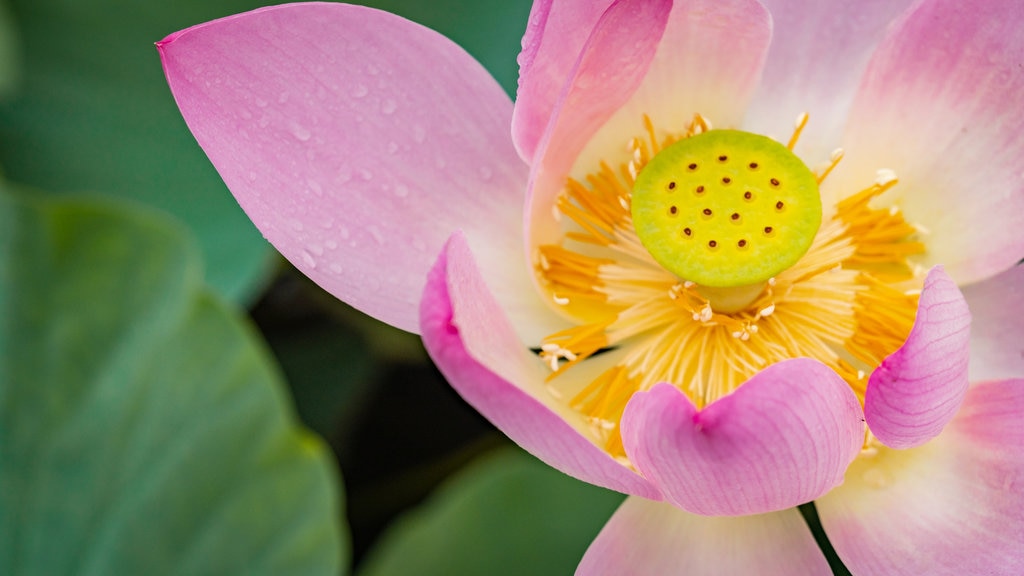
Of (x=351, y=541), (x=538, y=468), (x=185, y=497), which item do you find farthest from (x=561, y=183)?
(x=351, y=541)

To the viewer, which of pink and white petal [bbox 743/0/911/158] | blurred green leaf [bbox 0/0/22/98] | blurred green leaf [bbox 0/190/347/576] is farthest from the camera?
blurred green leaf [bbox 0/0/22/98]

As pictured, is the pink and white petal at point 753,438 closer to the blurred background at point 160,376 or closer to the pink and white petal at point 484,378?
the pink and white petal at point 484,378

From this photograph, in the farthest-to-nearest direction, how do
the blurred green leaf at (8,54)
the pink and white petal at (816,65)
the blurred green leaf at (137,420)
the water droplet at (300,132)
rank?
the blurred green leaf at (8,54) < the blurred green leaf at (137,420) < the pink and white petal at (816,65) < the water droplet at (300,132)

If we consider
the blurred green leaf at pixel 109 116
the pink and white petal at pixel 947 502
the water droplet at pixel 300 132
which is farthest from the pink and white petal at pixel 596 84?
the blurred green leaf at pixel 109 116

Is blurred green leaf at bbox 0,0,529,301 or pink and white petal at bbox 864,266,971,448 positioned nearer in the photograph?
pink and white petal at bbox 864,266,971,448

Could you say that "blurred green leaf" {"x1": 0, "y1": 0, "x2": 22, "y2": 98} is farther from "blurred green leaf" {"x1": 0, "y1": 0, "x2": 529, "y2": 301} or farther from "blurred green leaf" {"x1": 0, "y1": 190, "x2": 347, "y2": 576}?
"blurred green leaf" {"x1": 0, "y1": 190, "x2": 347, "y2": 576}

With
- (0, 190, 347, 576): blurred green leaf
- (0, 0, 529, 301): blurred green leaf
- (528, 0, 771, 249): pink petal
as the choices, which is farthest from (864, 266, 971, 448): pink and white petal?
(0, 0, 529, 301): blurred green leaf

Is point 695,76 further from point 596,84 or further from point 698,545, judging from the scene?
point 698,545
